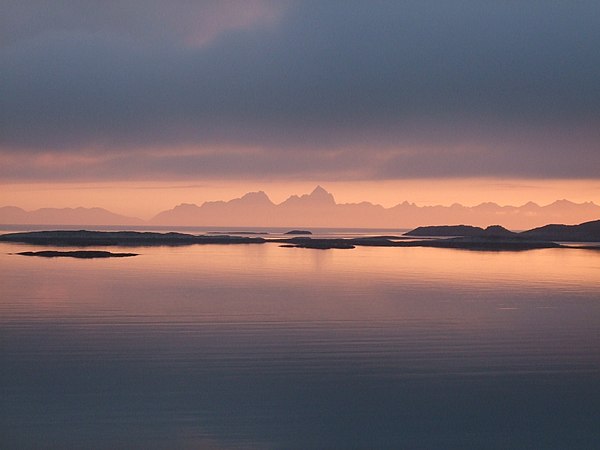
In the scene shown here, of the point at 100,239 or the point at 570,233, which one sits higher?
the point at 570,233

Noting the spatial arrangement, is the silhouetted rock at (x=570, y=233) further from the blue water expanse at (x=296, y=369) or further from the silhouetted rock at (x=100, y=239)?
the blue water expanse at (x=296, y=369)

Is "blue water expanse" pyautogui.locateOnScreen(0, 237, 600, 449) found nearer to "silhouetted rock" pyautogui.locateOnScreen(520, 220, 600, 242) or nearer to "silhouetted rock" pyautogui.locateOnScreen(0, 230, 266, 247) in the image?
"silhouetted rock" pyautogui.locateOnScreen(0, 230, 266, 247)

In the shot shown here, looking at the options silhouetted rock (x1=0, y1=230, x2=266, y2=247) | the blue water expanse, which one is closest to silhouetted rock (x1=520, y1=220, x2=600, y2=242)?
silhouetted rock (x1=0, y1=230, x2=266, y2=247)

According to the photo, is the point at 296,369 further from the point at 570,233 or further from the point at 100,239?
the point at 570,233

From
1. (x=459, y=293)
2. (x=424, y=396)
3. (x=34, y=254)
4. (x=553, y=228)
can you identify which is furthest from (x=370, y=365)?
(x=553, y=228)

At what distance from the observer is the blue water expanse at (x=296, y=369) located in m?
12.6

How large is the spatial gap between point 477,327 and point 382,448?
13.7 metres

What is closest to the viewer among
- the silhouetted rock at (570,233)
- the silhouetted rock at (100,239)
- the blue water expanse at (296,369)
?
the blue water expanse at (296,369)

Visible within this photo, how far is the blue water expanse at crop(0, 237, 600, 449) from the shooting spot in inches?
497

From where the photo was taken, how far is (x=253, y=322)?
25.0 m

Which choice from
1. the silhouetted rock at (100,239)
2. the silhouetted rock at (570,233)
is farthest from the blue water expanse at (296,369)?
the silhouetted rock at (570,233)

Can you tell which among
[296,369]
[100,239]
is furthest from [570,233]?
[296,369]

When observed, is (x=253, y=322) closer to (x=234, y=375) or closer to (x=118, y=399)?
(x=234, y=375)

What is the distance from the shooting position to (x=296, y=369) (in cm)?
1741
